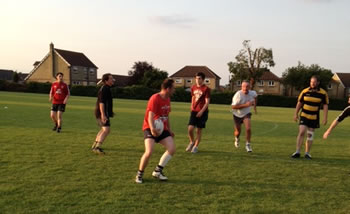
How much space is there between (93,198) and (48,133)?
6913mm

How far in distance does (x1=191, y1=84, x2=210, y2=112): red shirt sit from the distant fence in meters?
40.7

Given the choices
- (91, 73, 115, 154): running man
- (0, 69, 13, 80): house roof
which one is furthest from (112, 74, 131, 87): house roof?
(91, 73, 115, 154): running man

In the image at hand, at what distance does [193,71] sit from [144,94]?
33.4 metres

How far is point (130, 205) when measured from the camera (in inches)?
175

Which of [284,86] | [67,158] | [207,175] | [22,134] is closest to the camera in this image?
[207,175]

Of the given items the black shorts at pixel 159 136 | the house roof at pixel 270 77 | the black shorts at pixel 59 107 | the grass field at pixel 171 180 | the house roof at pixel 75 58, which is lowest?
the grass field at pixel 171 180

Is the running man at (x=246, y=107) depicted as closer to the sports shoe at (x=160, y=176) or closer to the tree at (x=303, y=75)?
the sports shoe at (x=160, y=176)

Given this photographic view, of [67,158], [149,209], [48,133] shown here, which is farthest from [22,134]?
[149,209]

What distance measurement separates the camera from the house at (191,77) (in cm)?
8089

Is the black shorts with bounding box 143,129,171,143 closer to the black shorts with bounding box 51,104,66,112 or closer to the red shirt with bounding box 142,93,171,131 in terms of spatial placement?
the red shirt with bounding box 142,93,171,131

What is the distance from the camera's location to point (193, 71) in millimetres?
82938

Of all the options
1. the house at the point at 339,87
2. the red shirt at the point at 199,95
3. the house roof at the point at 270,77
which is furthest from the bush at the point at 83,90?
the house at the point at 339,87

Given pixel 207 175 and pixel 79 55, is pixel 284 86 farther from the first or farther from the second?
pixel 207 175

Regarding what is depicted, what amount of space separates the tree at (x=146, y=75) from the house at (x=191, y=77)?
815cm
